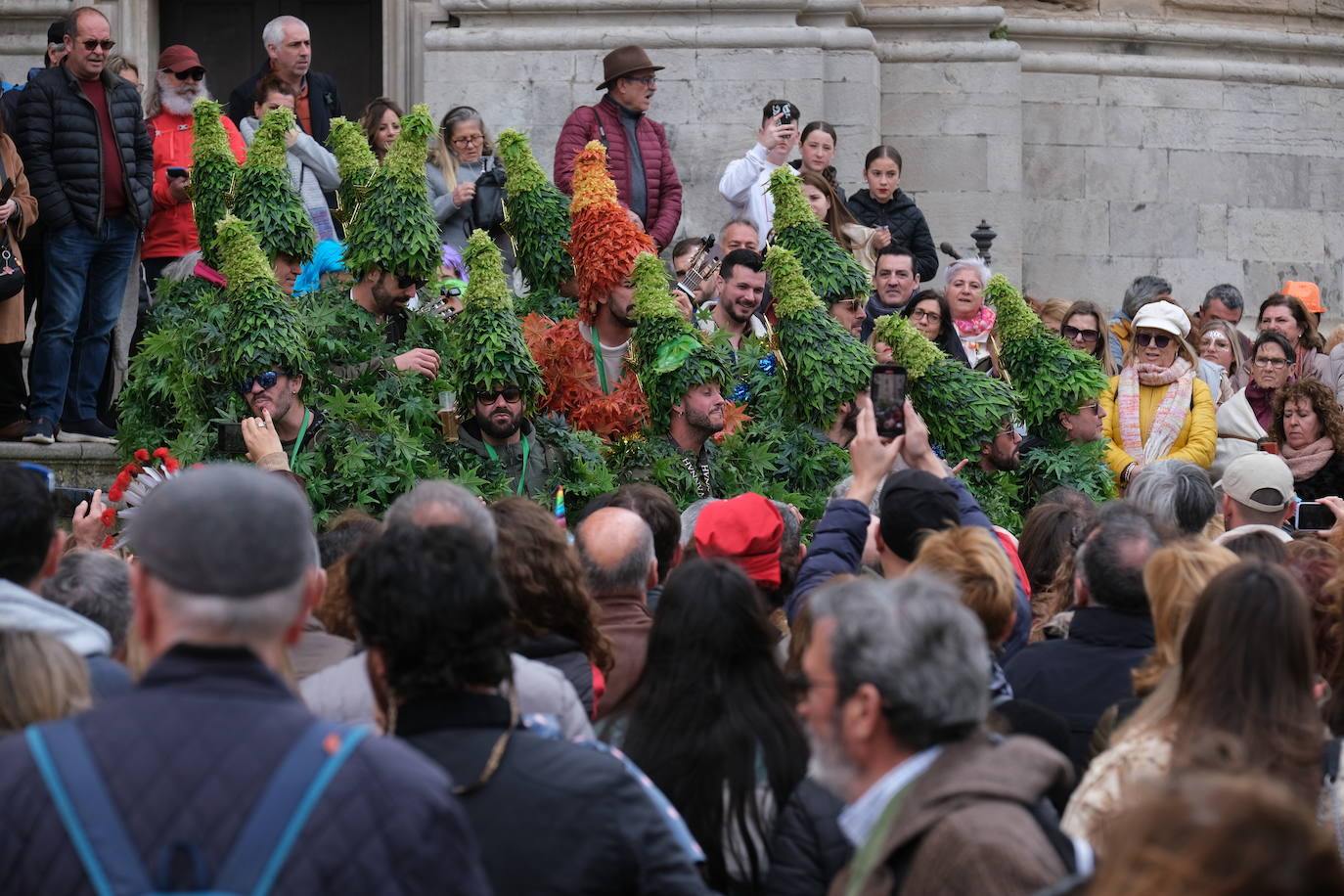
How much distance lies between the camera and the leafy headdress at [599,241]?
28.2ft

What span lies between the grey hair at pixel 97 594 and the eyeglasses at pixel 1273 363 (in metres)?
7.64

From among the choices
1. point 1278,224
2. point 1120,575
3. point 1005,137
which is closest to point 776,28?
point 1005,137

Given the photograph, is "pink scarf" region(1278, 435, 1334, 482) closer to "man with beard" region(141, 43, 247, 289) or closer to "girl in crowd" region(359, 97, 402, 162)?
"girl in crowd" region(359, 97, 402, 162)

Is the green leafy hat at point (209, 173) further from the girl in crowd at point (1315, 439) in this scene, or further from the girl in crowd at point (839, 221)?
the girl in crowd at point (1315, 439)

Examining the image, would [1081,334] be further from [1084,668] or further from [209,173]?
[1084,668]

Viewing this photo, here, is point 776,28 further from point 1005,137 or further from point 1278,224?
point 1278,224

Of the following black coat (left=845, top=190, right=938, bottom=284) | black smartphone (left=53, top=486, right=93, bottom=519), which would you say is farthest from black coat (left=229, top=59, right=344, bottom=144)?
black smartphone (left=53, top=486, right=93, bottom=519)

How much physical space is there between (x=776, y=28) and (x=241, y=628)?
11.5m

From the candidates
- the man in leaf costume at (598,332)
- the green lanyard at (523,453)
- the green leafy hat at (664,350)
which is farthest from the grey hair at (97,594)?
the man in leaf costume at (598,332)

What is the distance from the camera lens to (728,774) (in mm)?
3865

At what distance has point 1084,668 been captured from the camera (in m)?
4.62

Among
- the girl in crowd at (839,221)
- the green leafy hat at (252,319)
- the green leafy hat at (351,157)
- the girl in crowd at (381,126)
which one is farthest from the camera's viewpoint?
the girl in crowd at (839,221)

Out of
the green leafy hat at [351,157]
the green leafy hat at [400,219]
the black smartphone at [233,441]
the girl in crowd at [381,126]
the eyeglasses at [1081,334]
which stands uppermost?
the girl in crowd at [381,126]

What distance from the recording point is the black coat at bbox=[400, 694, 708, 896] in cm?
300
